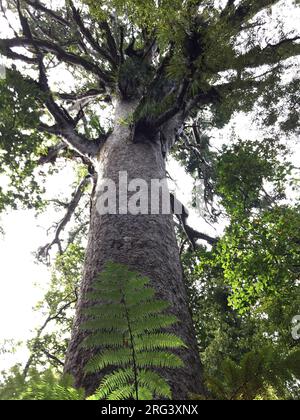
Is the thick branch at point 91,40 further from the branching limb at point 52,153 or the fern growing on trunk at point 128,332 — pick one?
the fern growing on trunk at point 128,332

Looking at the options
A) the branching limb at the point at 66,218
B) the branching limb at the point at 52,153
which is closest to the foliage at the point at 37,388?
the branching limb at the point at 52,153

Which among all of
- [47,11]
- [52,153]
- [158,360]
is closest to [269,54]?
[52,153]

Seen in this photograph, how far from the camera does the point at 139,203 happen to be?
455cm

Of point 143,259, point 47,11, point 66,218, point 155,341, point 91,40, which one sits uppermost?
point 47,11

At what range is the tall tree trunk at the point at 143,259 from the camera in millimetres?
2572

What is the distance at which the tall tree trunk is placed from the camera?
2572mm

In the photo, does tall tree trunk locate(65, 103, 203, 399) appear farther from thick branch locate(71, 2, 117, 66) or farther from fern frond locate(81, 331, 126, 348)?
thick branch locate(71, 2, 117, 66)

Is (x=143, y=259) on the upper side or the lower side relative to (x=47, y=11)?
lower

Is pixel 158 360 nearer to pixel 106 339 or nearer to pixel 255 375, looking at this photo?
pixel 106 339

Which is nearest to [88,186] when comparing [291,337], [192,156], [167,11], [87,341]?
[192,156]

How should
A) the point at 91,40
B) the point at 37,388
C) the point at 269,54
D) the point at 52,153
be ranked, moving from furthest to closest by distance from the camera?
the point at 91,40
the point at 52,153
the point at 269,54
the point at 37,388

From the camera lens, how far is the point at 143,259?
3.56 m

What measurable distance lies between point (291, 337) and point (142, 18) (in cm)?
584
